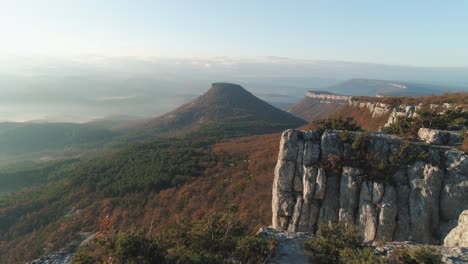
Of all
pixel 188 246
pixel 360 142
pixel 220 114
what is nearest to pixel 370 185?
pixel 360 142

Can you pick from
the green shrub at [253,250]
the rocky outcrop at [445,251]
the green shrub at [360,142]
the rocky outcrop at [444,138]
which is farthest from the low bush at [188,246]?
the rocky outcrop at [444,138]

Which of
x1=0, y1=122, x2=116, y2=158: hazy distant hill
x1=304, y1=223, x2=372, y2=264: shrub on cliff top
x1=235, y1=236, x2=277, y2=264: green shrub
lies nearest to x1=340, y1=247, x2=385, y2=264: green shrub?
x1=304, y1=223, x2=372, y2=264: shrub on cliff top

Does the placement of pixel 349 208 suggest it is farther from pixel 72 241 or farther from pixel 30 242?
pixel 30 242


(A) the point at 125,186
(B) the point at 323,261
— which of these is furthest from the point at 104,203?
(B) the point at 323,261

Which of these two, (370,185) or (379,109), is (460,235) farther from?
(379,109)

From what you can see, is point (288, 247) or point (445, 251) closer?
point (445, 251)
